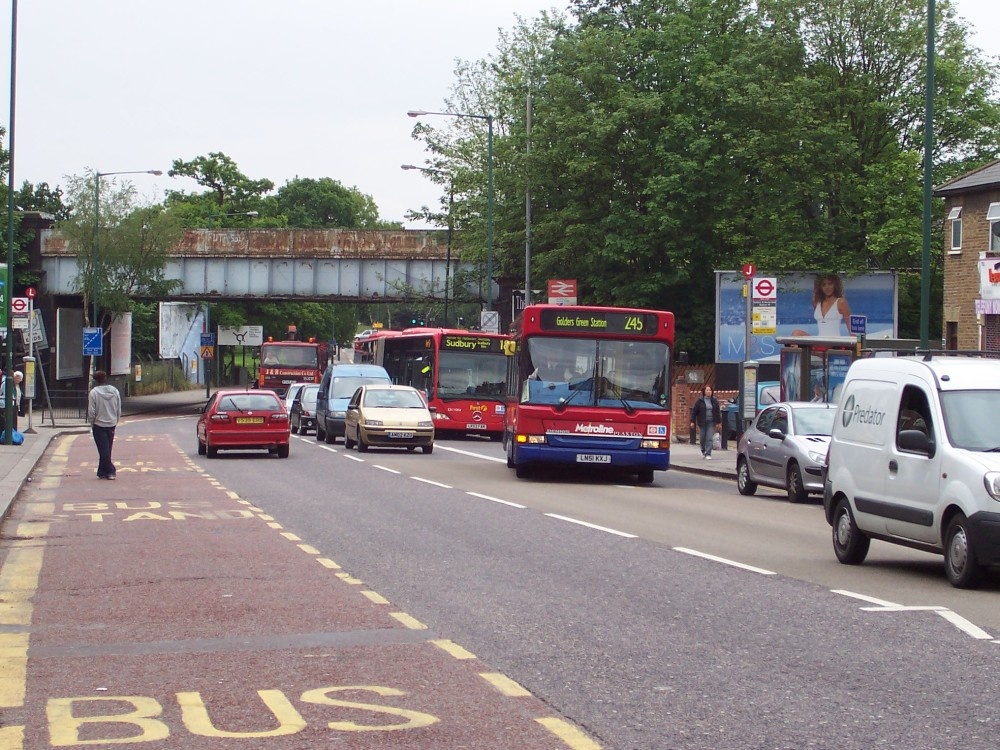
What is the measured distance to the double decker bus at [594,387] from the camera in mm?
24609

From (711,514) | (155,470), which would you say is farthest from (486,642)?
(155,470)

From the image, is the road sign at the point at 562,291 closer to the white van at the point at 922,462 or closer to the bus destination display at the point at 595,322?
the bus destination display at the point at 595,322

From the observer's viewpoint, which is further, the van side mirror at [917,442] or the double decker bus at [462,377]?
the double decker bus at [462,377]

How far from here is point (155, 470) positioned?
91.0ft

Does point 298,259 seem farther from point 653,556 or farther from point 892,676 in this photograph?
point 892,676

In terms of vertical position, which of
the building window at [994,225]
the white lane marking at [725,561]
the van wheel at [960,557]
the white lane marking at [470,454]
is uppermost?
the building window at [994,225]

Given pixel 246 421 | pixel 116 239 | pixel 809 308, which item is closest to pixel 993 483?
pixel 246 421

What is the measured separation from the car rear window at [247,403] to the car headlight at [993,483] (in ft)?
71.6

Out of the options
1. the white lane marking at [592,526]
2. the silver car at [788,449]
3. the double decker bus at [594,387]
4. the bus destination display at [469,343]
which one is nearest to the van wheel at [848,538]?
A: the white lane marking at [592,526]

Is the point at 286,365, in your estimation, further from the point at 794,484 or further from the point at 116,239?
the point at 794,484

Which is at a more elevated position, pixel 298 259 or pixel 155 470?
pixel 298 259

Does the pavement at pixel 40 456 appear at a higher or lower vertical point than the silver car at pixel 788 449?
lower

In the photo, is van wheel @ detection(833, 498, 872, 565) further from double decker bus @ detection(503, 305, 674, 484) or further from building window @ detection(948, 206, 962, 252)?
building window @ detection(948, 206, 962, 252)

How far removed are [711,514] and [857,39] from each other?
42.1m
